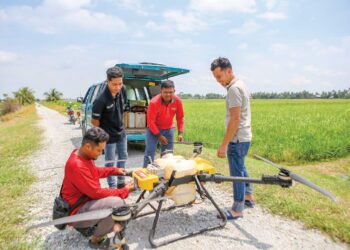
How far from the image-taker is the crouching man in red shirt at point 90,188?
2.78m

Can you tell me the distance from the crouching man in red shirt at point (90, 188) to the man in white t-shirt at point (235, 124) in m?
1.50

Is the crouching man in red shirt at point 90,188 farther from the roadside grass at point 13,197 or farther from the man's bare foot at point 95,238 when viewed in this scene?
the roadside grass at point 13,197

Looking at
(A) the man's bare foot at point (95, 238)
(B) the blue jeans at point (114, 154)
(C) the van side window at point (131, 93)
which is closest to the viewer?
(A) the man's bare foot at point (95, 238)

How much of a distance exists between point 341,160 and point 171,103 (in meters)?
5.72

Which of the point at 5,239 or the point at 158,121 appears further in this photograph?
the point at 158,121

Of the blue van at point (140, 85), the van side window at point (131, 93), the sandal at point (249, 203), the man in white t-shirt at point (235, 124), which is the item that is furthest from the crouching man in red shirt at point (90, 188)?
the van side window at point (131, 93)

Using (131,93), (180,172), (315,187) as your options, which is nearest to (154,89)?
(131,93)

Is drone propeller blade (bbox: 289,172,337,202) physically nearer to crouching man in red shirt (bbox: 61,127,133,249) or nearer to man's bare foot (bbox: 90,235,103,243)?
crouching man in red shirt (bbox: 61,127,133,249)

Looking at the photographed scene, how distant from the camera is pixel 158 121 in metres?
4.98

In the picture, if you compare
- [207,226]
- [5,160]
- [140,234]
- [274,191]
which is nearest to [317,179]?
[274,191]

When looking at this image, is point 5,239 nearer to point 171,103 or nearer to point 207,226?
point 207,226

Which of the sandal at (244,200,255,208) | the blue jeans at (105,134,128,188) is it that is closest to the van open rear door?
the blue jeans at (105,134,128,188)

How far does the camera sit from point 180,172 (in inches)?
125

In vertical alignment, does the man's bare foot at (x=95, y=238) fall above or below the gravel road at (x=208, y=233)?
above
